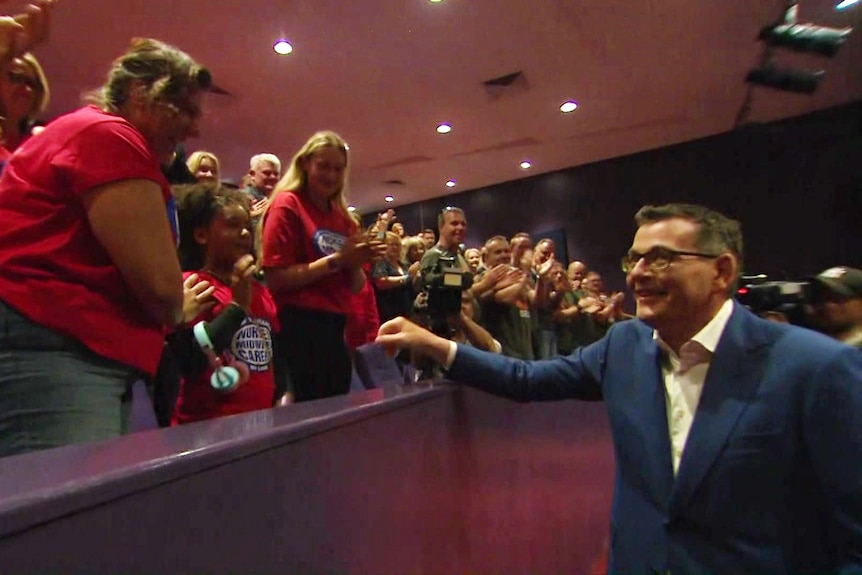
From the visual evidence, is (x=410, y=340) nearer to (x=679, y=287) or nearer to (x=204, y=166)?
(x=679, y=287)

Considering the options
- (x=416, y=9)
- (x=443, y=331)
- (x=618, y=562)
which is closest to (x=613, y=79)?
(x=416, y=9)

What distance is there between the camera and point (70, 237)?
0.94 metres

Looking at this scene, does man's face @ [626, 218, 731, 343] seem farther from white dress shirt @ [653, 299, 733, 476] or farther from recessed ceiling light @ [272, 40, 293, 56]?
recessed ceiling light @ [272, 40, 293, 56]

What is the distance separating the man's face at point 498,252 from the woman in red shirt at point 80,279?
2074mm

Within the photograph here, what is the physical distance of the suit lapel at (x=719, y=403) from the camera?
1128 millimetres

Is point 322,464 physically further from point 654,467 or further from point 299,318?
point 299,318

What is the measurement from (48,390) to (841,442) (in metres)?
1.15

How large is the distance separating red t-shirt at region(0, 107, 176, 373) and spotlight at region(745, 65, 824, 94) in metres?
4.70

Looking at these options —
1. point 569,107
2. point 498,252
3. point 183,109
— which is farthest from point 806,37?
point 183,109

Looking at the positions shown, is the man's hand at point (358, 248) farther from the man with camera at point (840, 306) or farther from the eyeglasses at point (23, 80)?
the man with camera at point (840, 306)

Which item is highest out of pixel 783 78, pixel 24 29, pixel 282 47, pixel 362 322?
pixel 282 47

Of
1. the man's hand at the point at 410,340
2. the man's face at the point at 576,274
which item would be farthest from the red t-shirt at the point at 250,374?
the man's face at the point at 576,274

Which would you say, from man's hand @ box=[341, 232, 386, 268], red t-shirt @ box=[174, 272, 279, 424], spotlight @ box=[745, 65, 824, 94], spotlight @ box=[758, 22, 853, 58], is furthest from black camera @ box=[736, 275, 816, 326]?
spotlight @ box=[745, 65, 824, 94]

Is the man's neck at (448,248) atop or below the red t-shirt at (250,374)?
atop
